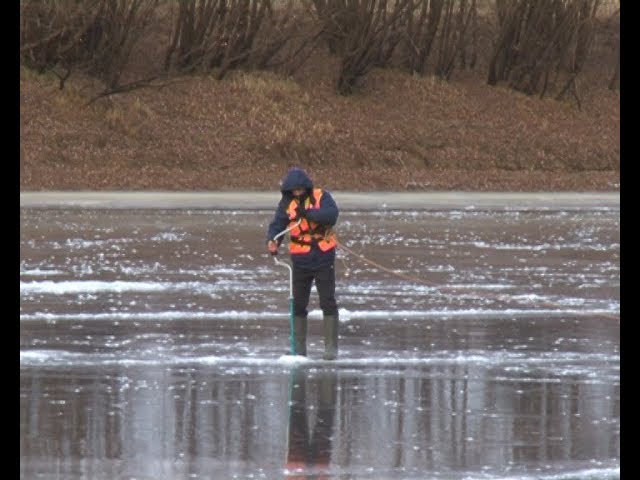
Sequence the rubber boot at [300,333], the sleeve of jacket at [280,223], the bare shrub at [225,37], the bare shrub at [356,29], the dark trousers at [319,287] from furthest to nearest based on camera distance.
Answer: the bare shrub at [356,29] < the bare shrub at [225,37] < the sleeve of jacket at [280,223] < the dark trousers at [319,287] < the rubber boot at [300,333]

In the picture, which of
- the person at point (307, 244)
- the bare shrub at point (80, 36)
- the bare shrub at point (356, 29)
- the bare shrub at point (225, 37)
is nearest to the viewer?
the person at point (307, 244)

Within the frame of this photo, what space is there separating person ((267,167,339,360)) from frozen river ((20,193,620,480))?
262 mm

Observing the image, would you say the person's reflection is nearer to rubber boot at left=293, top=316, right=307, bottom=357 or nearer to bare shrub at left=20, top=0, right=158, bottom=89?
rubber boot at left=293, top=316, right=307, bottom=357

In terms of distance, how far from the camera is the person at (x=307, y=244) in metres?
12.2

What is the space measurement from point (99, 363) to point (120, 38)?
88.5 feet

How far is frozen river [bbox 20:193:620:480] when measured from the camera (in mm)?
8523

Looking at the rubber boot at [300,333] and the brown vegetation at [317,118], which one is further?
the brown vegetation at [317,118]

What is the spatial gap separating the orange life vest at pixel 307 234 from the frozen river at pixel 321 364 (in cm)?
84

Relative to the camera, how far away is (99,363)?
11.6m

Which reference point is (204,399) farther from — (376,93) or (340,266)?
(376,93)

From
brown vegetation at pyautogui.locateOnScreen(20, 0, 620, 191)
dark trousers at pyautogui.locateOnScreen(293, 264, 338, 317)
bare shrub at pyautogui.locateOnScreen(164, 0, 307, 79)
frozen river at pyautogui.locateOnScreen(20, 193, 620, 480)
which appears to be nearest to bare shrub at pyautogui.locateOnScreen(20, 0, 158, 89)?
brown vegetation at pyautogui.locateOnScreen(20, 0, 620, 191)

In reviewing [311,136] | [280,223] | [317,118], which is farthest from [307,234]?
[317,118]

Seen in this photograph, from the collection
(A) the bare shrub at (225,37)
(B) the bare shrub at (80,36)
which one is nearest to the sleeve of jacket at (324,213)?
(B) the bare shrub at (80,36)

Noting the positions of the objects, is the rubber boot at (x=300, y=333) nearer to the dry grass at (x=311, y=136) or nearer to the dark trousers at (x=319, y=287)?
the dark trousers at (x=319, y=287)
